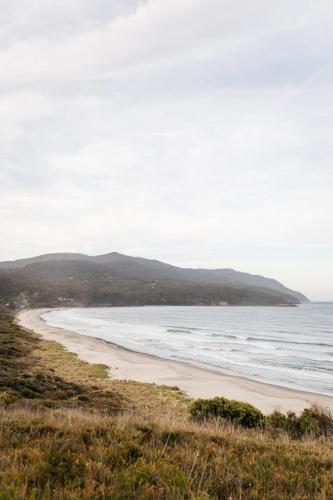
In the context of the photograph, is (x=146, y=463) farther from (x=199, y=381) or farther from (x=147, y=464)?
(x=199, y=381)

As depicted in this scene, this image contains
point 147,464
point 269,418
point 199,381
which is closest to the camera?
point 147,464

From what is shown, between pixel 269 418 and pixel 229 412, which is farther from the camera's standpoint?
pixel 229 412

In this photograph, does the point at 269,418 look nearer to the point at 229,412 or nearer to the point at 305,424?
the point at 229,412

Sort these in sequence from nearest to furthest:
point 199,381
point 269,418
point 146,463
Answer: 1. point 146,463
2. point 269,418
3. point 199,381

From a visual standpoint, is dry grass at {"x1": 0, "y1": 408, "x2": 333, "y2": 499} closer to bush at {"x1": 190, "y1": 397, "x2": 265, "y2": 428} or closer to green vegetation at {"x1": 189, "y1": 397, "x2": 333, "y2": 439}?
green vegetation at {"x1": 189, "y1": 397, "x2": 333, "y2": 439}

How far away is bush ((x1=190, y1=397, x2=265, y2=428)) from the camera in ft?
37.9

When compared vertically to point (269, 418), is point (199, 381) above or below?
below

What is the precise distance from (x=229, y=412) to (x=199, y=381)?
39.8ft

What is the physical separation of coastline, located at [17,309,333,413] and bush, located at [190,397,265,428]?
6232mm

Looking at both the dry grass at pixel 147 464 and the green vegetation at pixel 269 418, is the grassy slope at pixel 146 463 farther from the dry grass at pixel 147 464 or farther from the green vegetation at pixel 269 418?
the green vegetation at pixel 269 418

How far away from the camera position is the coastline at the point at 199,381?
19.5 metres

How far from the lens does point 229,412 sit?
39.2 ft

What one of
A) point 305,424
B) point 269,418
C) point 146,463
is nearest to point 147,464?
point 146,463

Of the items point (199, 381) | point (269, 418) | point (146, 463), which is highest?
point (146, 463)
